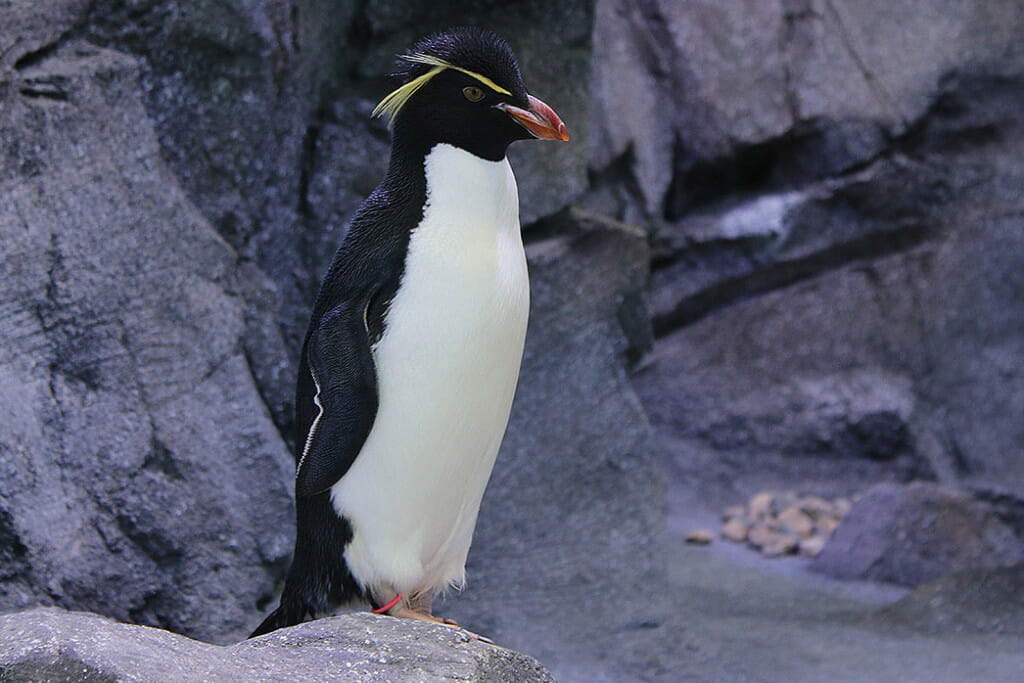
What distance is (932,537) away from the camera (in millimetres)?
3094

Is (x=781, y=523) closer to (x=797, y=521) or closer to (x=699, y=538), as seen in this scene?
(x=797, y=521)

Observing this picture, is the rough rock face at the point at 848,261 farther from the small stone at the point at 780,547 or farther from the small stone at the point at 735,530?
the small stone at the point at 780,547

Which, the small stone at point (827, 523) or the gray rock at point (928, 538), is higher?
the gray rock at point (928, 538)

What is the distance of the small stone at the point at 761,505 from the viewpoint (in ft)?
12.6

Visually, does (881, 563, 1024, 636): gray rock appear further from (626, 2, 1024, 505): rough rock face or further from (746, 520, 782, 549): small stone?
(626, 2, 1024, 505): rough rock face

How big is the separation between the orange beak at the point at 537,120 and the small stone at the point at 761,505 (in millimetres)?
2426

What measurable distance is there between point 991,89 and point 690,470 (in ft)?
5.69

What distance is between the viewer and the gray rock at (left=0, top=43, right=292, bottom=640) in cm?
204

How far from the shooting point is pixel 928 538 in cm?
310

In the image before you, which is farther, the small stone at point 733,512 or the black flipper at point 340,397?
the small stone at point 733,512

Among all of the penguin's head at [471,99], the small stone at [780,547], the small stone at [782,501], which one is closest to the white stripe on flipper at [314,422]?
the penguin's head at [471,99]

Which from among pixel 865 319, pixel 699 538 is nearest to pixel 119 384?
pixel 699 538

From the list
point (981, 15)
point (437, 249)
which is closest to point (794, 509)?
point (981, 15)

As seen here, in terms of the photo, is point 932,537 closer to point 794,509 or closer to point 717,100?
point 794,509
